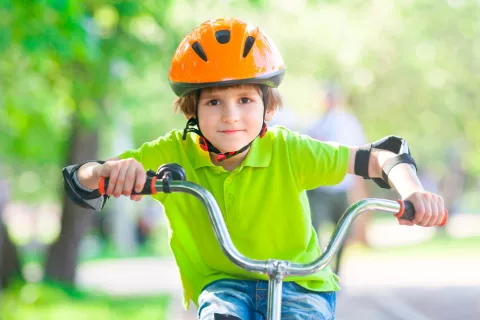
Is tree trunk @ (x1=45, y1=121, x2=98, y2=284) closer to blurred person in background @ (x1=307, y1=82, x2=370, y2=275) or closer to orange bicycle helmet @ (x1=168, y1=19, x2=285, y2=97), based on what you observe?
blurred person in background @ (x1=307, y1=82, x2=370, y2=275)

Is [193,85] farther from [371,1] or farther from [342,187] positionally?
[371,1]

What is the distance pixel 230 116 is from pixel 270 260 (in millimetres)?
753

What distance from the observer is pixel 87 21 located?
9562mm

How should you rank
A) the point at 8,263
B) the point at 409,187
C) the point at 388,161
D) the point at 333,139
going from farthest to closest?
the point at 8,263, the point at 333,139, the point at 388,161, the point at 409,187

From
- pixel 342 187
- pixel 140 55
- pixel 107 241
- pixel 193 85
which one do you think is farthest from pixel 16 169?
pixel 193 85

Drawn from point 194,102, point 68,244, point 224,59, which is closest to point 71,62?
point 68,244

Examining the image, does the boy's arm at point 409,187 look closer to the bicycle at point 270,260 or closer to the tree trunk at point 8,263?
the bicycle at point 270,260

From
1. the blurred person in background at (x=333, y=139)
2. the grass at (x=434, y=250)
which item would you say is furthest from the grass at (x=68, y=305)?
the grass at (x=434, y=250)

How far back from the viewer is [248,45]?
416 cm

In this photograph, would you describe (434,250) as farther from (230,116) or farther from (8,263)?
(230,116)

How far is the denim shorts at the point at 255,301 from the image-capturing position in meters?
3.75

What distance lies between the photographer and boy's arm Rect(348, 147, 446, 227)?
11.4ft

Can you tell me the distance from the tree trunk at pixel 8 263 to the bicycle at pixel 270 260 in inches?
533

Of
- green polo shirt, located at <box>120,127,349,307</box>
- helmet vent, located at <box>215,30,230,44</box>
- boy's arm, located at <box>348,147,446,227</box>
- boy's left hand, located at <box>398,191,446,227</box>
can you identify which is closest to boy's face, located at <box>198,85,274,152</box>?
green polo shirt, located at <box>120,127,349,307</box>
